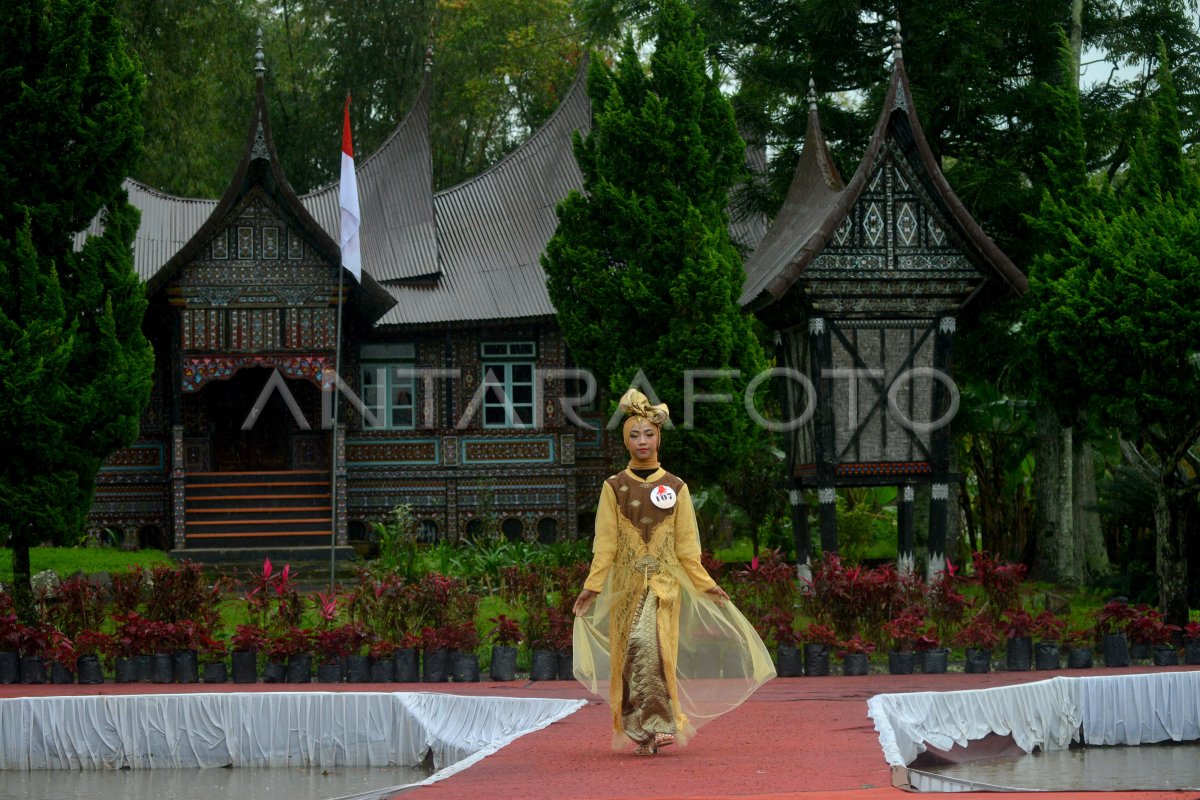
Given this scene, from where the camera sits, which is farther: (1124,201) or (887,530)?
(887,530)

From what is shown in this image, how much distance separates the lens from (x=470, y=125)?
35.0 metres

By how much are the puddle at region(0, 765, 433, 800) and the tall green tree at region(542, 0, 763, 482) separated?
7.62 metres

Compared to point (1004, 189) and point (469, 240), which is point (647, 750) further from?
point (469, 240)

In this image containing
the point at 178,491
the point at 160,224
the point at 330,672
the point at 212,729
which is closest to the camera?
the point at 212,729

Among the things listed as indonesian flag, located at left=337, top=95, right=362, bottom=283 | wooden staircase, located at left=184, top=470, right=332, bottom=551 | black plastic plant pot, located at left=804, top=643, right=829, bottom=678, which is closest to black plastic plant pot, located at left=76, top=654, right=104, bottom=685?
black plastic plant pot, located at left=804, top=643, right=829, bottom=678

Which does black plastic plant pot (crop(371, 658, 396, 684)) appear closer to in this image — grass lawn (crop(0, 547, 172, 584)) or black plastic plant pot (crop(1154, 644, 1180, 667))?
black plastic plant pot (crop(1154, 644, 1180, 667))

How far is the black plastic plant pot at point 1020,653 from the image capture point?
12.0 m

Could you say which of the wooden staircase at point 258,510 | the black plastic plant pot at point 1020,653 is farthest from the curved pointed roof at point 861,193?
the wooden staircase at point 258,510

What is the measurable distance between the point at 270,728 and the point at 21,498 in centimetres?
466

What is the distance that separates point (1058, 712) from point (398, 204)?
1640 centimetres

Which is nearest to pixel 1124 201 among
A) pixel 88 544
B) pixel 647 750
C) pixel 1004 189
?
pixel 1004 189

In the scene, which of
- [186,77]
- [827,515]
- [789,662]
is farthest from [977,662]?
[186,77]

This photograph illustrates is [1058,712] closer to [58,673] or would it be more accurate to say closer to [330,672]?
[330,672]

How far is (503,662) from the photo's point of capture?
38.6 feet
